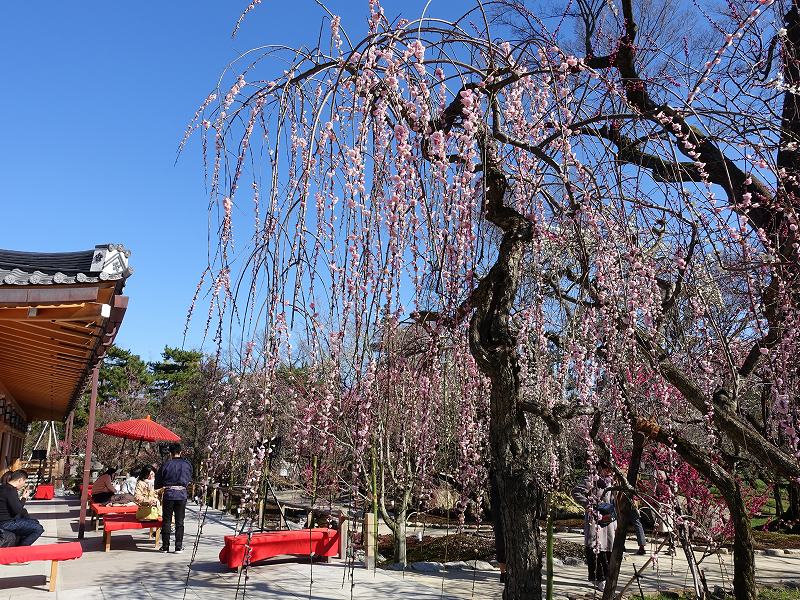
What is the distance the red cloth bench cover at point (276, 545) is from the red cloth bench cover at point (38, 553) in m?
1.42

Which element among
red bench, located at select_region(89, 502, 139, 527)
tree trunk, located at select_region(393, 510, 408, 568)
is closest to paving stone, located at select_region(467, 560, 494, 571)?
tree trunk, located at select_region(393, 510, 408, 568)

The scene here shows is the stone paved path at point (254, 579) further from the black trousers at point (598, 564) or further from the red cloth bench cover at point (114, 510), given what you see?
the red cloth bench cover at point (114, 510)

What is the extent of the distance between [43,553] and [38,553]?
→ 0.04m

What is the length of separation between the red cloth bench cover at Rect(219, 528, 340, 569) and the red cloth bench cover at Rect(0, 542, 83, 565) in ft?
4.67

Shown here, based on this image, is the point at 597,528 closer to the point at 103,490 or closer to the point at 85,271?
the point at 85,271

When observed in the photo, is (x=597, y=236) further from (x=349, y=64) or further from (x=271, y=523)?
(x=271, y=523)

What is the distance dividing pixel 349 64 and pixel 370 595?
4.49 metres

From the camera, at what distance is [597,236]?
3.54m

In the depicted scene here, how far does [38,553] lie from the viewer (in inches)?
212

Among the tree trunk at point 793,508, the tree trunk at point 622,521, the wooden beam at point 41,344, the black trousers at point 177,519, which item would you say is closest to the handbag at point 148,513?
the black trousers at point 177,519

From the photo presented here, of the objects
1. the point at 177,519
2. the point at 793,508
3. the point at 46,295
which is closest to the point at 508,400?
the point at 46,295

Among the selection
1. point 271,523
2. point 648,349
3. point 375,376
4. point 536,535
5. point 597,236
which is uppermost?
point 597,236

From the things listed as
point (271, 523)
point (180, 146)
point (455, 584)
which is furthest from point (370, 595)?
point (271, 523)

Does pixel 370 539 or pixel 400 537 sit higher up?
pixel 370 539
